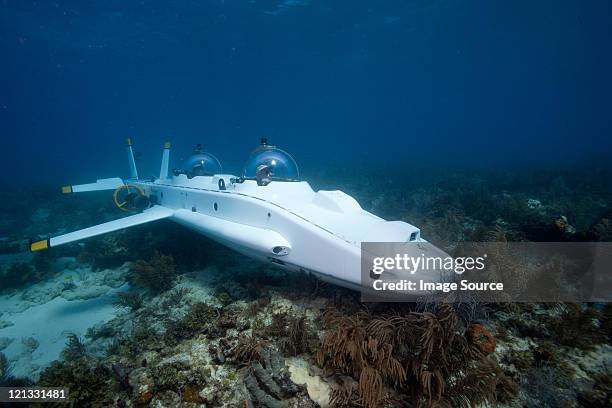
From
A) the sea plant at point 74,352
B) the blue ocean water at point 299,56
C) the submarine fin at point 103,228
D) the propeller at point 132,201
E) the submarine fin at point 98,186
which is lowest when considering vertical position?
the sea plant at point 74,352

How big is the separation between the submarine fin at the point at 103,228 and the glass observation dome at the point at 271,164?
2952mm

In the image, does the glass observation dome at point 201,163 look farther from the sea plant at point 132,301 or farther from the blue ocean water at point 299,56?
the blue ocean water at point 299,56

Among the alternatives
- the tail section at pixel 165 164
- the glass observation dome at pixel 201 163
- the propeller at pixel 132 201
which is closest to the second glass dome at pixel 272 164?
the glass observation dome at pixel 201 163

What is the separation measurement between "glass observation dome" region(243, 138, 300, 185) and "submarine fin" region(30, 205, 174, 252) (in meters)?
2.95

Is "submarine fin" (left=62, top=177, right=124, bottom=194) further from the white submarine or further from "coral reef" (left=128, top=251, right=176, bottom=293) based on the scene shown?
"coral reef" (left=128, top=251, right=176, bottom=293)

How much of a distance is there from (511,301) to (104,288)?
9119 mm

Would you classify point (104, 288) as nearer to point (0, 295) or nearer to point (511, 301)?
point (0, 295)

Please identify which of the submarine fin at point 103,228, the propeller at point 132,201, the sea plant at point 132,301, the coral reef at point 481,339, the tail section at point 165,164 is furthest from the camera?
the tail section at point 165,164

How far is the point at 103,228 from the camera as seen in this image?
6.26 meters

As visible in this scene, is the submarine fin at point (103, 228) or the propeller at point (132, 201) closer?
the submarine fin at point (103, 228)

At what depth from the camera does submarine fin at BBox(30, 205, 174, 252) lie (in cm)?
521

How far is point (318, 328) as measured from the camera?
155 inches

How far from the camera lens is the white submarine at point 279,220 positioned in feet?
12.4

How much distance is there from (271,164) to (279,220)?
1.71m
